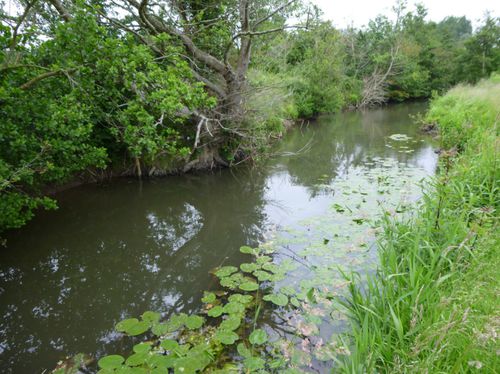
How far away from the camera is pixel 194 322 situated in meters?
3.25

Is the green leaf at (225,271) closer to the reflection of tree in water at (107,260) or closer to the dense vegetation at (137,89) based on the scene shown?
the reflection of tree in water at (107,260)

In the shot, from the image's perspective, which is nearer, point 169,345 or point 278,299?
point 169,345

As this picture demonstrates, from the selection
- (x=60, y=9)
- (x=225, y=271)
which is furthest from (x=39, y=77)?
(x=225, y=271)

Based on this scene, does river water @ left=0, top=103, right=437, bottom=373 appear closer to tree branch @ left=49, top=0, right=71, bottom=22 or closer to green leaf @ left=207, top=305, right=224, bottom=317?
green leaf @ left=207, top=305, right=224, bottom=317

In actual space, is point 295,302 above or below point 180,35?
below

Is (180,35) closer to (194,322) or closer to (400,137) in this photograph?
(194,322)

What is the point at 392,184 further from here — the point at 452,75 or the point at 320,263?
the point at 452,75

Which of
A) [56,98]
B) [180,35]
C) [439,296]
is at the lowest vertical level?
[439,296]

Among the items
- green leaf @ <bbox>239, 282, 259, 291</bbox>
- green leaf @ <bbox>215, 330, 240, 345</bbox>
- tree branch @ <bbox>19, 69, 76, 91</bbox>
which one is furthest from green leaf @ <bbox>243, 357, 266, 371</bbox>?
tree branch @ <bbox>19, 69, 76, 91</bbox>

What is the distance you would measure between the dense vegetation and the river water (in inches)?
32.4

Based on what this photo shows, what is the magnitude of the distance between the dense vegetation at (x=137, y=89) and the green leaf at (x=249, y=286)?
122 inches

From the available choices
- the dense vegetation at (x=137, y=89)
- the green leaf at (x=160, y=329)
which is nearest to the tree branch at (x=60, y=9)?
the dense vegetation at (x=137, y=89)

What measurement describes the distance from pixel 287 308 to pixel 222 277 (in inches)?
39.7

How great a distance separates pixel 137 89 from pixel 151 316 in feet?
14.1
